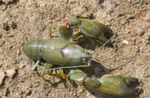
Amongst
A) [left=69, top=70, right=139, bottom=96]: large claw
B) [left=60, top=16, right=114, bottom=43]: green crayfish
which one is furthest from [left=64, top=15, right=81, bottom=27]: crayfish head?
[left=69, top=70, right=139, bottom=96]: large claw

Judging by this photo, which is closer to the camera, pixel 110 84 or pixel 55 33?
pixel 110 84

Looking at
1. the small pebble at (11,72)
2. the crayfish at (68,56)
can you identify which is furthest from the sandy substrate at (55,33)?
the crayfish at (68,56)

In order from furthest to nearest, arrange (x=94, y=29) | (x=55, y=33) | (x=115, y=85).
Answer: (x=55, y=33), (x=94, y=29), (x=115, y=85)

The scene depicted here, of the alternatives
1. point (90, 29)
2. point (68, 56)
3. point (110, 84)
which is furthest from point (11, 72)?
point (110, 84)

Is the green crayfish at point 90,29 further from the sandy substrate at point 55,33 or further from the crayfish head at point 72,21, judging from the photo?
the sandy substrate at point 55,33

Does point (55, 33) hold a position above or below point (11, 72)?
above

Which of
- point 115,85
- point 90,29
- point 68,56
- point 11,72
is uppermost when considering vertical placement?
point 90,29

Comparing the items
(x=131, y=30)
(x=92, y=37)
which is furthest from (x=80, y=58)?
(x=131, y=30)

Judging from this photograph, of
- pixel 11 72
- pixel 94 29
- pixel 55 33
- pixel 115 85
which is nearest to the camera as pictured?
pixel 115 85

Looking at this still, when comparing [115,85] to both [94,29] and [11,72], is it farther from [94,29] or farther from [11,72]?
[11,72]

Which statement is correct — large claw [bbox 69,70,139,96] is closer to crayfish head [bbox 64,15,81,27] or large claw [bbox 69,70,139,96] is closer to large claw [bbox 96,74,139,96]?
large claw [bbox 96,74,139,96]
